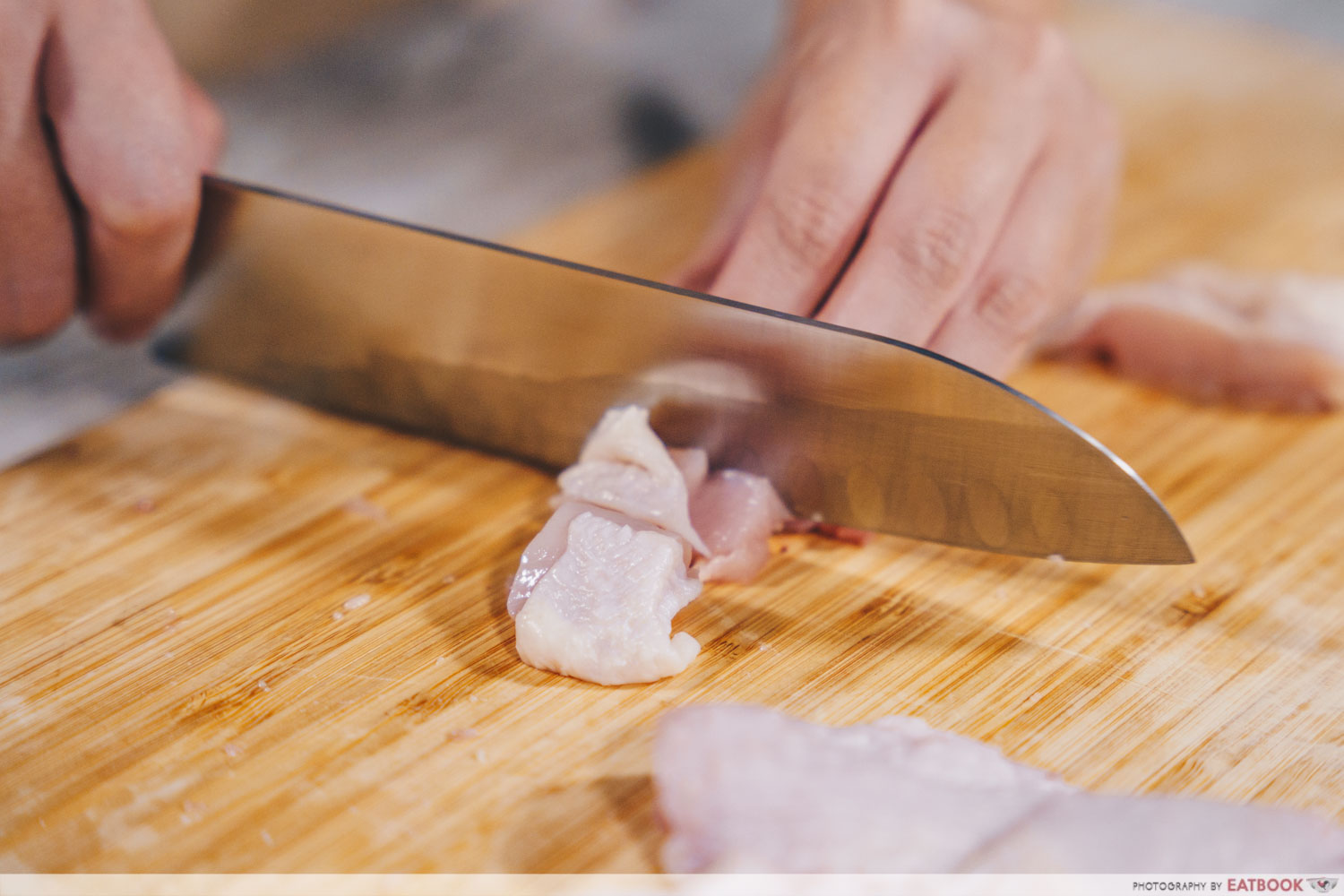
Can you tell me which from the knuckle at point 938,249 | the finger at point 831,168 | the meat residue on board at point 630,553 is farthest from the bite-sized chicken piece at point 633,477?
the knuckle at point 938,249

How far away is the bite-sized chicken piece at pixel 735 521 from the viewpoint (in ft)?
5.81

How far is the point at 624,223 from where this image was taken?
2.91 metres

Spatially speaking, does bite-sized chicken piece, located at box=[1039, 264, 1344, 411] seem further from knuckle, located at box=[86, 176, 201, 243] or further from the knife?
knuckle, located at box=[86, 176, 201, 243]

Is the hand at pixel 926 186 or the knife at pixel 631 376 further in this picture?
the hand at pixel 926 186

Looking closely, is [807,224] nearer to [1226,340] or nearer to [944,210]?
[944,210]

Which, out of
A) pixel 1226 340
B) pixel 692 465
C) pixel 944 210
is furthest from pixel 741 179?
pixel 1226 340

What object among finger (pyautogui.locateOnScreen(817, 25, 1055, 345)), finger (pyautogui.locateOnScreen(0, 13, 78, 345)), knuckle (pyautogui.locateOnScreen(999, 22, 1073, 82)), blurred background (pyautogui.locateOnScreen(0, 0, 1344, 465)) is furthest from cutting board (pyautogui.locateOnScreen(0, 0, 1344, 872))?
blurred background (pyautogui.locateOnScreen(0, 0, 1344, 465))

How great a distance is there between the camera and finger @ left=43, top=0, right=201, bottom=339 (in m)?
1.88

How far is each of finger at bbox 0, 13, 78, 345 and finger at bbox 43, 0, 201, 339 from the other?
0.04m

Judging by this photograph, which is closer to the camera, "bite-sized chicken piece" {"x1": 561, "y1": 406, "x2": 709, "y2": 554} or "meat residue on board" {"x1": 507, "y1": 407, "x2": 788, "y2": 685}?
"meat residue on board" {"x1": 507, "y1": 407, "x2": 788, "y2": 685}

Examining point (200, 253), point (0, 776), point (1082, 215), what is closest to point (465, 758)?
point (0, 776)

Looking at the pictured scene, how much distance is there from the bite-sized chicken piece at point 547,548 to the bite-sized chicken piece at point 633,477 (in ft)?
0.04

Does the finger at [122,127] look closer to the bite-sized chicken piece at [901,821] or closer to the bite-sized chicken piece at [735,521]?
the bite-sized chicken piece at [735,521]

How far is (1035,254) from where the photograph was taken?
1.97m
